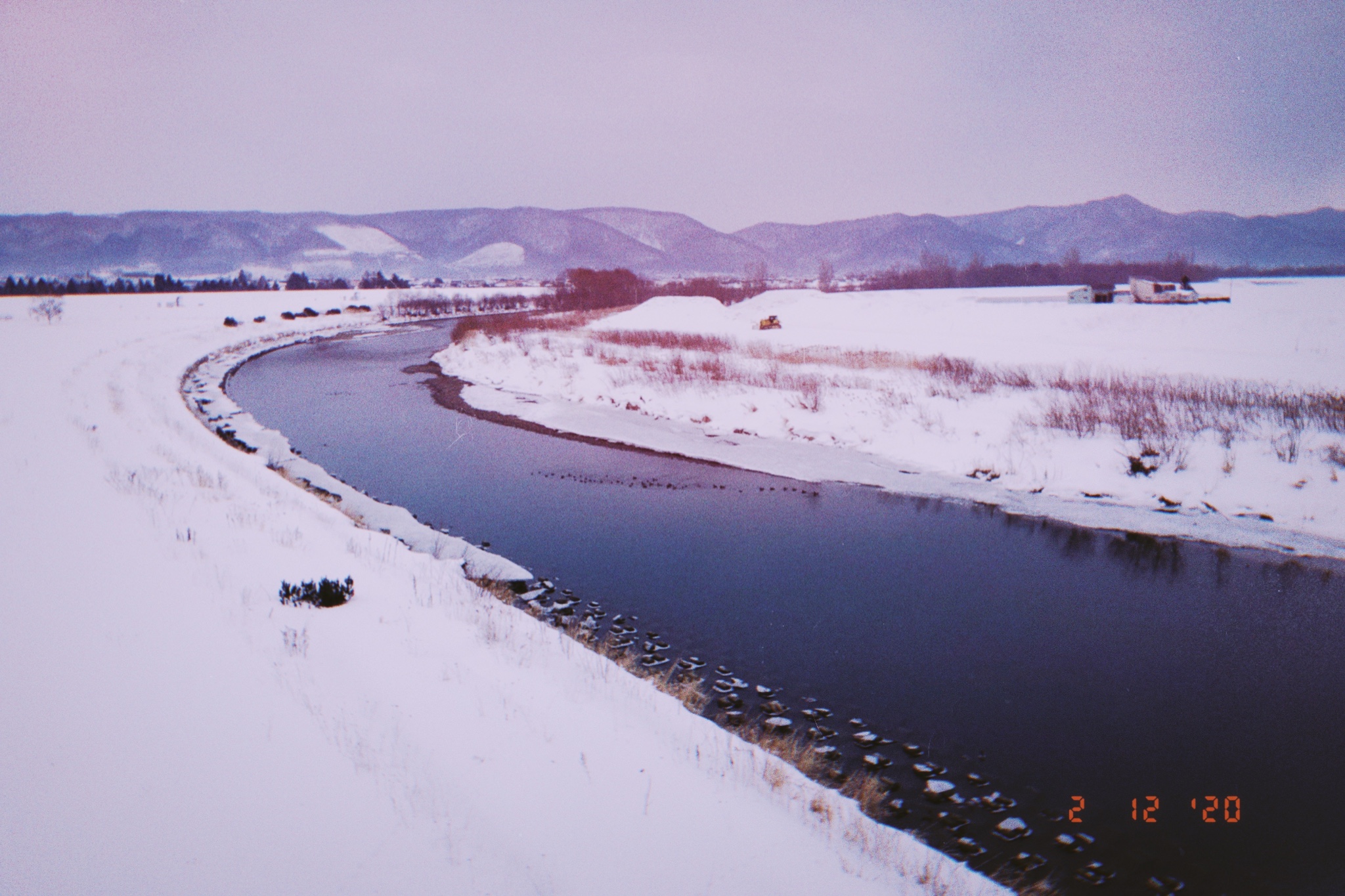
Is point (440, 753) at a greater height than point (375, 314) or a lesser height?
lesser

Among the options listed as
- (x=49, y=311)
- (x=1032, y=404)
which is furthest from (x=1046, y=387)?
(x=49, y=311)

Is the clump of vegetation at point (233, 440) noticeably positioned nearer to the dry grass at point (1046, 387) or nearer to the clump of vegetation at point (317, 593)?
the clump of vegetation at point (317, 593)

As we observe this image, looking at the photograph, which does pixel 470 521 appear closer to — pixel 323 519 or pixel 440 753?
pixel 323 519

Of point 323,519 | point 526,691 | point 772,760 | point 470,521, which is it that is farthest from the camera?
point 470,521

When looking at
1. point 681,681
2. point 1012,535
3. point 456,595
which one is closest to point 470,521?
point 456,595

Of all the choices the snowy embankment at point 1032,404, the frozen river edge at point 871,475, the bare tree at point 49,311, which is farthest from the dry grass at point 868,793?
the bare tree at point 49,311

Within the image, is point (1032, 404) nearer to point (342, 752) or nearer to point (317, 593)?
point (317, 593)
